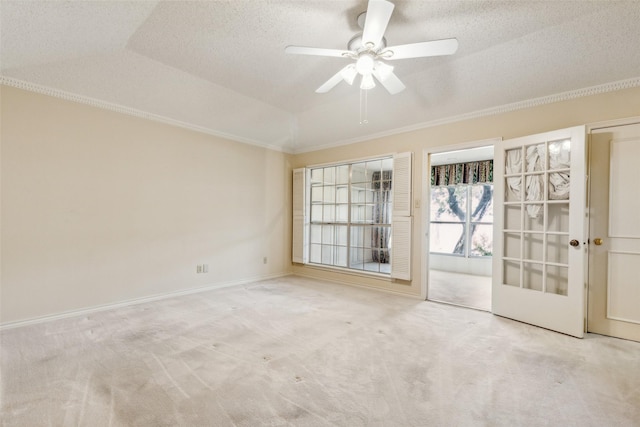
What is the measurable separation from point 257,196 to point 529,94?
4.20 metres

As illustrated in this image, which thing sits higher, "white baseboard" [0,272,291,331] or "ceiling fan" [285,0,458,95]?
"ceiling fan" [285,0,458,95]

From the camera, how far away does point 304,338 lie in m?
2.79

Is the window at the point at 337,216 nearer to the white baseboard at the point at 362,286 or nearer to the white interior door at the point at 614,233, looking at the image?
the white baseboard at the point at 362,286

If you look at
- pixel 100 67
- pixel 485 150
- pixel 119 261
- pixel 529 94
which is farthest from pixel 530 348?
pixel 100 67

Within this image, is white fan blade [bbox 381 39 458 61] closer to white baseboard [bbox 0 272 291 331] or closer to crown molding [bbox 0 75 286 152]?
crown molding [bbox 0 75 286 152]

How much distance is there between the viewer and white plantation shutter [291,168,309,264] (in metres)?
5.69

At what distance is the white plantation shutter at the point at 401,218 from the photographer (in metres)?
4.30

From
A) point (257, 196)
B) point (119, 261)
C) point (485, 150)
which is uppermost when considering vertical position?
point (485, 150)

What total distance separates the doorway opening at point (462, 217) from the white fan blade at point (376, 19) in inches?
175

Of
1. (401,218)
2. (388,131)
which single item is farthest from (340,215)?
(388,131)

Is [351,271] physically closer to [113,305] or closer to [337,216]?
[337,216]

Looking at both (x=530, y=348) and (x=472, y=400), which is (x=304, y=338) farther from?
(x=530, y=348)

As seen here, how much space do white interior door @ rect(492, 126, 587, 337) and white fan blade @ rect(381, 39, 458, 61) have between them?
184cm

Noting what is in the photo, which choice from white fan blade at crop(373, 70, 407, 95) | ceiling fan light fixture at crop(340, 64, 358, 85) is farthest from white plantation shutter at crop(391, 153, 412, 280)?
ceiling fan light fixture at crop(340, 64, 358, 85)
